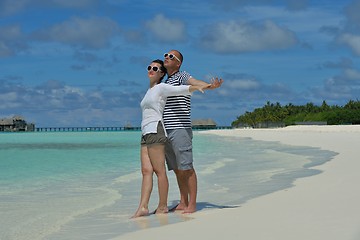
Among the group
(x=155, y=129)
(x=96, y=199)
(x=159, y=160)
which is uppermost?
(x=155, y=129)

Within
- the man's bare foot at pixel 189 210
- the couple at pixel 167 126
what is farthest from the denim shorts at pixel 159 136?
the man's bare foot at pixel 189 210

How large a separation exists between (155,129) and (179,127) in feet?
0.81

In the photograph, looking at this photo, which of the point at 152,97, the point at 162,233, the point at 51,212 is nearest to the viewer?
the point at 162,233

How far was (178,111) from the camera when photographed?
6.00 metres

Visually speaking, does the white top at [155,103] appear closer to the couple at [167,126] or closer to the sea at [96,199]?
the couple at [167,126]

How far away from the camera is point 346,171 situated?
10.1m

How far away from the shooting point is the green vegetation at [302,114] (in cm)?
9250

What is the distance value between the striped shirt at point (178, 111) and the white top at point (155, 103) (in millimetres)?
73

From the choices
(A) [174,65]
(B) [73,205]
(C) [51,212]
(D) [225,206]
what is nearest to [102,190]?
(B) [73,205]

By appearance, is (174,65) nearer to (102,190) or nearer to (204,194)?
(204,194)

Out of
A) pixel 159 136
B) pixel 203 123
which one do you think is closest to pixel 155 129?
pixel 159 136

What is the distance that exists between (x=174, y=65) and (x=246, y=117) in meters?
133

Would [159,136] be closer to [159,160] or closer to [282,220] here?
[159,160]

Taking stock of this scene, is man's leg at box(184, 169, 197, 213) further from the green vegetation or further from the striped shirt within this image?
the green vegetation
